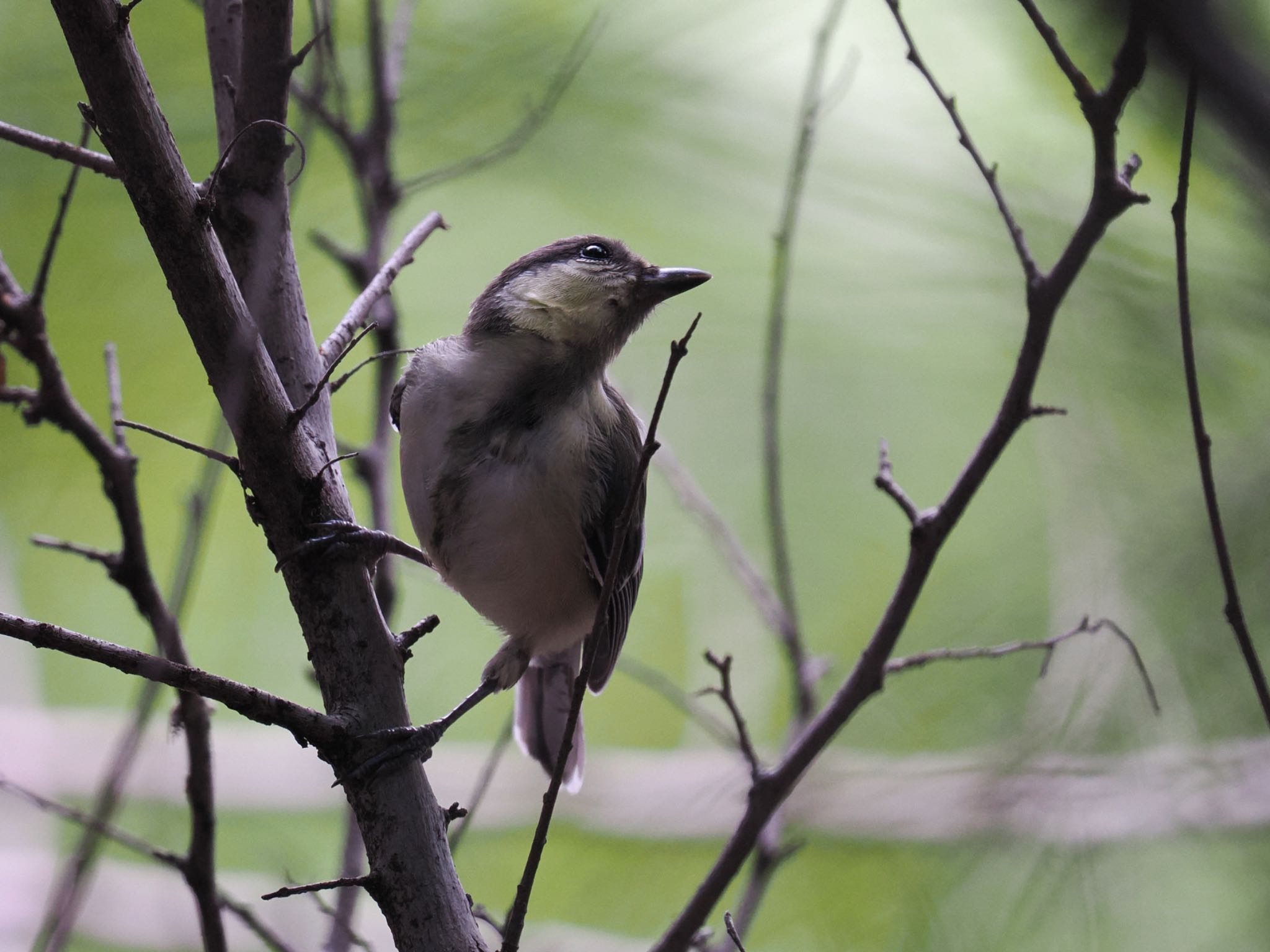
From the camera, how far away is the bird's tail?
302cm

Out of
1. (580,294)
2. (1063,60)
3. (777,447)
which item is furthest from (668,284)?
(1063,60)

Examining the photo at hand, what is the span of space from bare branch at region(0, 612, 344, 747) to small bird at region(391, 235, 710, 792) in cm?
74

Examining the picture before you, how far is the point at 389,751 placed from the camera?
1.61 metres

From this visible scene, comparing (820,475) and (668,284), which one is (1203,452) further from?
(820,475)

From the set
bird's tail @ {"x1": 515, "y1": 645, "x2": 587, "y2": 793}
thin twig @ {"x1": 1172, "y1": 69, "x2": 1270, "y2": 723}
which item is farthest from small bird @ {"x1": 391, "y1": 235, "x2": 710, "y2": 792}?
thin twig @ {"x1": 1172, "y1": 69, "x2": 1270, "y2": 723}

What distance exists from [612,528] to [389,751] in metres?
1.08

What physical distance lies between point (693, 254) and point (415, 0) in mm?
2112

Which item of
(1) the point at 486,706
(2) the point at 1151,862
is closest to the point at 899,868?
(2) the point at 1151,862

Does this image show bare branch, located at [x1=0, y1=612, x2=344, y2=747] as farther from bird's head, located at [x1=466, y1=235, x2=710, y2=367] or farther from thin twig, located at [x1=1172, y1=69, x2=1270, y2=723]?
bird's head, located at [x1=466, y1=235, x2=710, y2=367]

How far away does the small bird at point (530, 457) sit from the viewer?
244 cm

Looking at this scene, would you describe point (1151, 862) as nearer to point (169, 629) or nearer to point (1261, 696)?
point (1261, 696)

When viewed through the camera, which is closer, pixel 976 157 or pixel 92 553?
pixel 976 157

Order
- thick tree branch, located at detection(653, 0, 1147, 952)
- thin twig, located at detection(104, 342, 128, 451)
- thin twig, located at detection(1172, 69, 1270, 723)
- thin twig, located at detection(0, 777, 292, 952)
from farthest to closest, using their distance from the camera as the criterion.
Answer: thin twig, located at detection(104, 342, 128, 451) < thin twig, located at detection(0, 777, 292, 952) < thick tree branch, located at detection(653, 0, 1147, 952) < thin twig, located at detection(1172, 69, 1270, 723)

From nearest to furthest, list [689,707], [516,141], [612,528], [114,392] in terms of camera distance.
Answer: [114,392] < [612,528] < [689,707] < [516,141]
